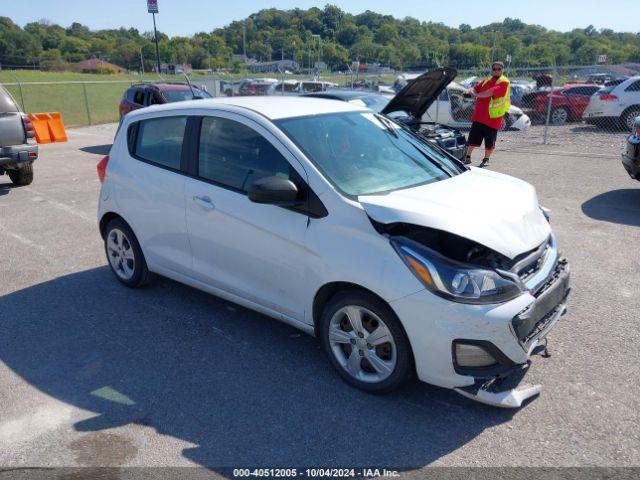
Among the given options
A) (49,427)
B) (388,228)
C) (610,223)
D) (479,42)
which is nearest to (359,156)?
(388,228)

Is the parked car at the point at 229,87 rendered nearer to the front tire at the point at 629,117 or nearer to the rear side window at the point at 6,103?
the front tire at the point at 629,117

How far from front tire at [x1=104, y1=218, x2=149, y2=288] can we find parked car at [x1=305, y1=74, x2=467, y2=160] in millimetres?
2407

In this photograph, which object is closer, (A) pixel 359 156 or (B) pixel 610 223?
(A) pixel 359 156

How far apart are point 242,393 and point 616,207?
6381 millimetres

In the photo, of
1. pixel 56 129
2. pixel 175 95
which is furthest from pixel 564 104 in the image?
pixel 56 129

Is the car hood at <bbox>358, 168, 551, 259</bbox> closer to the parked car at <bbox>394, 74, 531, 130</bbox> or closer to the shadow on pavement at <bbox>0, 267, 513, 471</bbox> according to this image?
the shadow on pavement at <bbox>0, 267, 513, 471</bbox>

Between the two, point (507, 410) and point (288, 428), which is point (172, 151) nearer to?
point (288, 428)

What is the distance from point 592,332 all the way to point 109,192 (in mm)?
4186

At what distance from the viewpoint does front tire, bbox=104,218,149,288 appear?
16.2 feet

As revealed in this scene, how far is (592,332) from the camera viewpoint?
411cm

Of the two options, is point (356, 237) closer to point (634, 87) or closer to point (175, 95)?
point (175, 95)

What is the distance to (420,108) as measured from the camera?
7.35m

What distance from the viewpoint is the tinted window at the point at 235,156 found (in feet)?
12.4

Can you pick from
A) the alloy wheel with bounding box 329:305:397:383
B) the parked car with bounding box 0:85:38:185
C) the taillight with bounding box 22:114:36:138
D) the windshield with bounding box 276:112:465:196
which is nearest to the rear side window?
the parked car with bounding box 0:85:38:185
